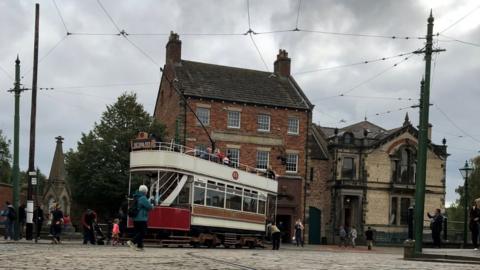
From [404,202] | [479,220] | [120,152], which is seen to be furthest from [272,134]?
[479,220]

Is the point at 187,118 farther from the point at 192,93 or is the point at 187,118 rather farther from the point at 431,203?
the point at 431,203

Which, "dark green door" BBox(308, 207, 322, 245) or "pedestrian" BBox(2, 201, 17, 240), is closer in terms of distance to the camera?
"pedestrian" BBox(2, 201, 17, 240)

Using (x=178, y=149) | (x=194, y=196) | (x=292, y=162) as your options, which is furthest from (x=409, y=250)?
(x=292, y=162)

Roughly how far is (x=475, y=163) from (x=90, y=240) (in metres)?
51.7

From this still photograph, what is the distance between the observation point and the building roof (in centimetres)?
4402

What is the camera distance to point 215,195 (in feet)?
85.1

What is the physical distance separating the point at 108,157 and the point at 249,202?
16507 mm

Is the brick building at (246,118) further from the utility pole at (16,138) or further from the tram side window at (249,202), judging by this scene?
the utility pole at (16,138)

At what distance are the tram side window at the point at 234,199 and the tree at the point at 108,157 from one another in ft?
50.6

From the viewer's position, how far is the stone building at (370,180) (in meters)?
50.5

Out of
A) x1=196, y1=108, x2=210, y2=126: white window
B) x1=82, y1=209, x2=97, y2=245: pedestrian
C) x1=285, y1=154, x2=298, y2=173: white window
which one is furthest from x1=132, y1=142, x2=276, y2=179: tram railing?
x1=285, y1=154, x2=298, y2=173: white window

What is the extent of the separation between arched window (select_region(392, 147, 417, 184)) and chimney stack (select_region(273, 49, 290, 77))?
11.3 metres

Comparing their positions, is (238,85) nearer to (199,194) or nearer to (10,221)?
(199,194)

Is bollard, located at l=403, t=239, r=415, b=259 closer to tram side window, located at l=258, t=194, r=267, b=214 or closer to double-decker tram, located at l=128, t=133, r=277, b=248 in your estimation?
double-decker tram, located at l=128, t=133, r=277, b=248
